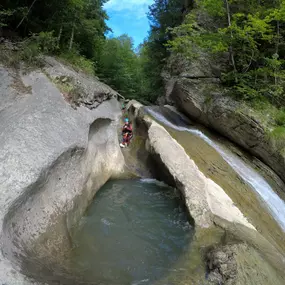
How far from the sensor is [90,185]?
26.5 ft

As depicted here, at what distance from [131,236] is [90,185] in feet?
7.92

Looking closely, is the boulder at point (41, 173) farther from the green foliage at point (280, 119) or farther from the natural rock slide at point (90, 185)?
the green foliage at point (280, 119)

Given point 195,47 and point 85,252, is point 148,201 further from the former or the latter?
point 195,47

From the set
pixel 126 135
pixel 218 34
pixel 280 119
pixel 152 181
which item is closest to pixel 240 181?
pixel 152 181

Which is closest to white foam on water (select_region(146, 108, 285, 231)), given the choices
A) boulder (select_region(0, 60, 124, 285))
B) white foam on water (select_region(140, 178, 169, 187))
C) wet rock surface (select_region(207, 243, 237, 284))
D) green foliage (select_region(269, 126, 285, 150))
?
green foliage (select_region(269, 126, 285, 150))

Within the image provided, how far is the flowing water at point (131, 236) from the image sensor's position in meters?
4.99

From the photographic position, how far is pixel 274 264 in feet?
19.3

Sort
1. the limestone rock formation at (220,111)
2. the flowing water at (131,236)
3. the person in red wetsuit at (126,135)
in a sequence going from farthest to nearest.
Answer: the person in red wetsuit at (126,135)
the limestone rock formation at (220,111)
the flowing water at (131,236)

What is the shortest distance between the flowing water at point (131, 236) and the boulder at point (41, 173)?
15.2 inches

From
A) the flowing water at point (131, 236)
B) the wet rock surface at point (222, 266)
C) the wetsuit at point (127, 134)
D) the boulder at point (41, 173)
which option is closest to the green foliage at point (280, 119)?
the flowing water at point (131, 236)

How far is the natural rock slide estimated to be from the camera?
4.61 meters

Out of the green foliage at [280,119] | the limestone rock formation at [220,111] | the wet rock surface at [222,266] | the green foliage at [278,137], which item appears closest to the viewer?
the wet rock surface at [222,266]

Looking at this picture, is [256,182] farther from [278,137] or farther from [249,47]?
[249,47]

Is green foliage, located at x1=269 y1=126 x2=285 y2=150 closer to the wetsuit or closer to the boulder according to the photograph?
the wetsuit
